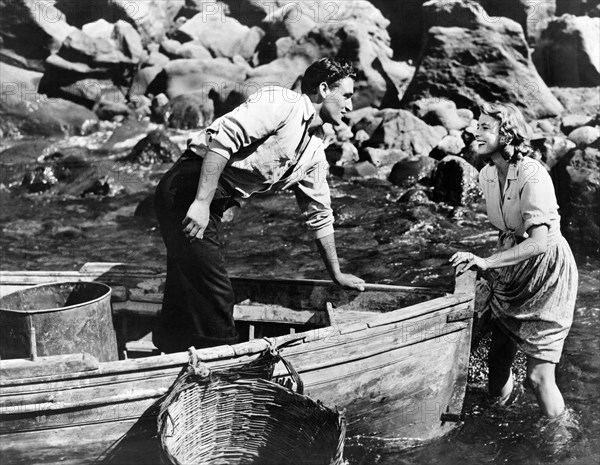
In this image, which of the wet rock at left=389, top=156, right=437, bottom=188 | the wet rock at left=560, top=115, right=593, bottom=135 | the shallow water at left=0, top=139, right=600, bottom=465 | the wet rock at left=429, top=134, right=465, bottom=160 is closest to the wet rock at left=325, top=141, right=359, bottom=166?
the shallow water at left=0, top=139, right=600, bottom=465

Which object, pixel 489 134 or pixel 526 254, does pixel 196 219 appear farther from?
pixel 526 254

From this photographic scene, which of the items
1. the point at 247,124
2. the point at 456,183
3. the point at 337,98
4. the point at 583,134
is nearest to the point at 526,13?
the point at 583,134

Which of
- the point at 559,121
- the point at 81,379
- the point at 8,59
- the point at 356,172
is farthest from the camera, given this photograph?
the point at 8,59

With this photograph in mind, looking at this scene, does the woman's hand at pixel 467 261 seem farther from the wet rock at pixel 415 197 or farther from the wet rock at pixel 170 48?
the wet rock at pixel 170 48

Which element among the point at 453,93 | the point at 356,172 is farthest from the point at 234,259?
the point at 453,93

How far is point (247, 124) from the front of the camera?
429 centimetres

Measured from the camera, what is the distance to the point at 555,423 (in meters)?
5.12

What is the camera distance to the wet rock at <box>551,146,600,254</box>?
888 centimetres

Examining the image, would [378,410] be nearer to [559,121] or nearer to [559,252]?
[559,252]

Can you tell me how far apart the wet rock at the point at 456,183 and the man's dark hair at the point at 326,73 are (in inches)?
250

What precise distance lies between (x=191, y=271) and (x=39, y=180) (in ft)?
27.5

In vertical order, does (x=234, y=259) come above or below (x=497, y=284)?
below

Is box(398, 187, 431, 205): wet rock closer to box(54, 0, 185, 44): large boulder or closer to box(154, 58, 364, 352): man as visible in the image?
box(154, 58, 364, 352): man

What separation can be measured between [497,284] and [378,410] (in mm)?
1095
